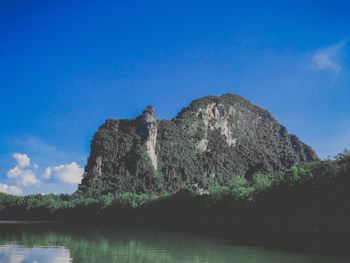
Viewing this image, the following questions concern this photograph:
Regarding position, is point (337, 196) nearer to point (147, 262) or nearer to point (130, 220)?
point (147, 262)

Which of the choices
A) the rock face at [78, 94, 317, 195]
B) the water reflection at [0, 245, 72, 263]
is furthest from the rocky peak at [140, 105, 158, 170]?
the water reflection at [0, 245, 72, 263]

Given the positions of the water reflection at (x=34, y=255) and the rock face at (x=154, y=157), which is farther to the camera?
the rock face at (x=154, y=157)

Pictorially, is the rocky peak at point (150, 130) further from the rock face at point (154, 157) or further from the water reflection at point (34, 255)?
the water reflection at point (34, 255)

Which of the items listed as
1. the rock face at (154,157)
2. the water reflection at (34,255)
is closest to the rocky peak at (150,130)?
the rock face at (154,157)

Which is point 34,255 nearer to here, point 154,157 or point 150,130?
point 150,130

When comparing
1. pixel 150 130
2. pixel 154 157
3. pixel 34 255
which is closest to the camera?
pixel 34 255

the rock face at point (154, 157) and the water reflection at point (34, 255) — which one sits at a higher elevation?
the rock face at point (154, 157)

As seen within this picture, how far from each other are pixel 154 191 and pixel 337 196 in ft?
386

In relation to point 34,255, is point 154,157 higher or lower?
higher

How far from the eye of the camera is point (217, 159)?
187 metres

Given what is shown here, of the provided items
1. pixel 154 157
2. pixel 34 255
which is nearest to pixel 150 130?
pixel 154 157

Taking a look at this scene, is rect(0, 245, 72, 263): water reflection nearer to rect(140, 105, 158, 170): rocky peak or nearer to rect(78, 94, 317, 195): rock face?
rect(78, 94, 317, 195): rock face

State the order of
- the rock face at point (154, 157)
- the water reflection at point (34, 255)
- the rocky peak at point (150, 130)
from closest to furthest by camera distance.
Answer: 1. the water reflection at point (34, 255)
2. the rock face at point (154, 157)
3. the rocky peak at point (150, 130)

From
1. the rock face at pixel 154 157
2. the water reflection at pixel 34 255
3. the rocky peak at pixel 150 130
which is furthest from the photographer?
the rocky peak at pixel 150 130
